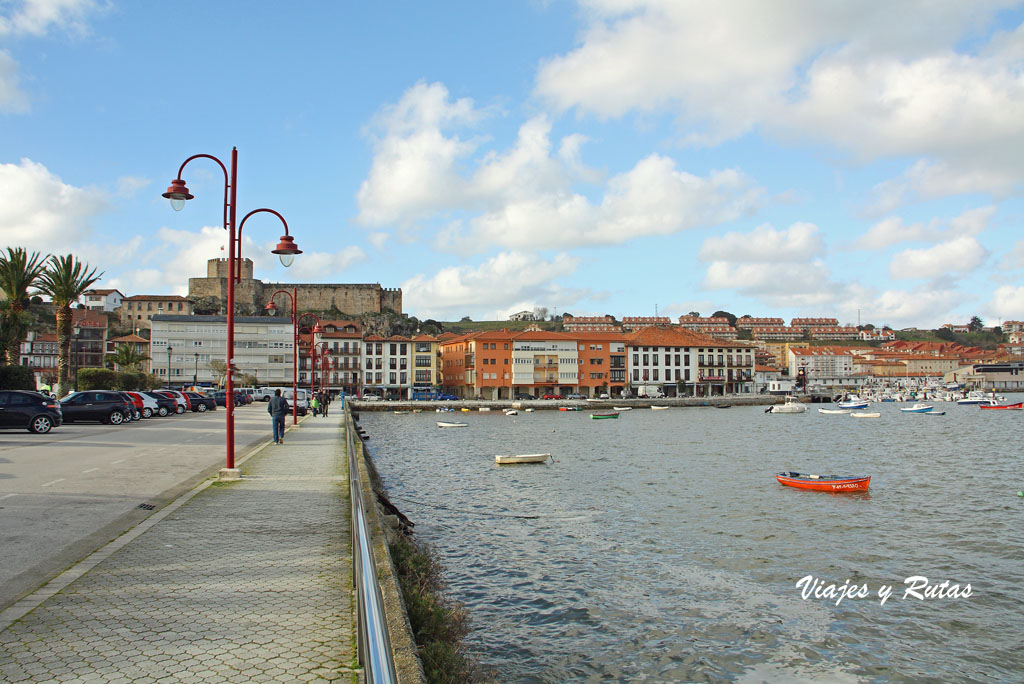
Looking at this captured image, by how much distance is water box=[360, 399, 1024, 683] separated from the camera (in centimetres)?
1100

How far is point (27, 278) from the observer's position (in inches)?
1650

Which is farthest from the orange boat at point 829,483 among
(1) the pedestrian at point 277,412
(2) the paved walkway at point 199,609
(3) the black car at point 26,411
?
(3) the black car at point 26,411

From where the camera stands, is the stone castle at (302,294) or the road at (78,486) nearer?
the road at (78,486)

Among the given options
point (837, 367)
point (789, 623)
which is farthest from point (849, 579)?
point (837, 367)

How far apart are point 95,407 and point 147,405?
7.46 m

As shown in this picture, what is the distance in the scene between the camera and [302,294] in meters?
156

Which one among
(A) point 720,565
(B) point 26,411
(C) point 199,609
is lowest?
(A) point 720,565

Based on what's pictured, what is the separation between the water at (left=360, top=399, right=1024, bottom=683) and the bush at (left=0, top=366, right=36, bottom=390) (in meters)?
20.2

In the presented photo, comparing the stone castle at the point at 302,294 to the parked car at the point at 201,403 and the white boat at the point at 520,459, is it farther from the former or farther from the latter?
the white boat at the point at 520,459

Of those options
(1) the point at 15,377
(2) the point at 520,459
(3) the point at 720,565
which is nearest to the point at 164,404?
(1) the point at 15,377

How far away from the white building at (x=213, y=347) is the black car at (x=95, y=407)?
78.1 meters

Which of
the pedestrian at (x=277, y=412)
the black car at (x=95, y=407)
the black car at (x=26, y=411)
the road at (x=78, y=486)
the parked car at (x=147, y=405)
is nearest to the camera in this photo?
the road at (x=78, y=486)

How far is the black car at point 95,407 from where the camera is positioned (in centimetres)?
3222

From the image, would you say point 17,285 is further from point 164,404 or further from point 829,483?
point 829,483
